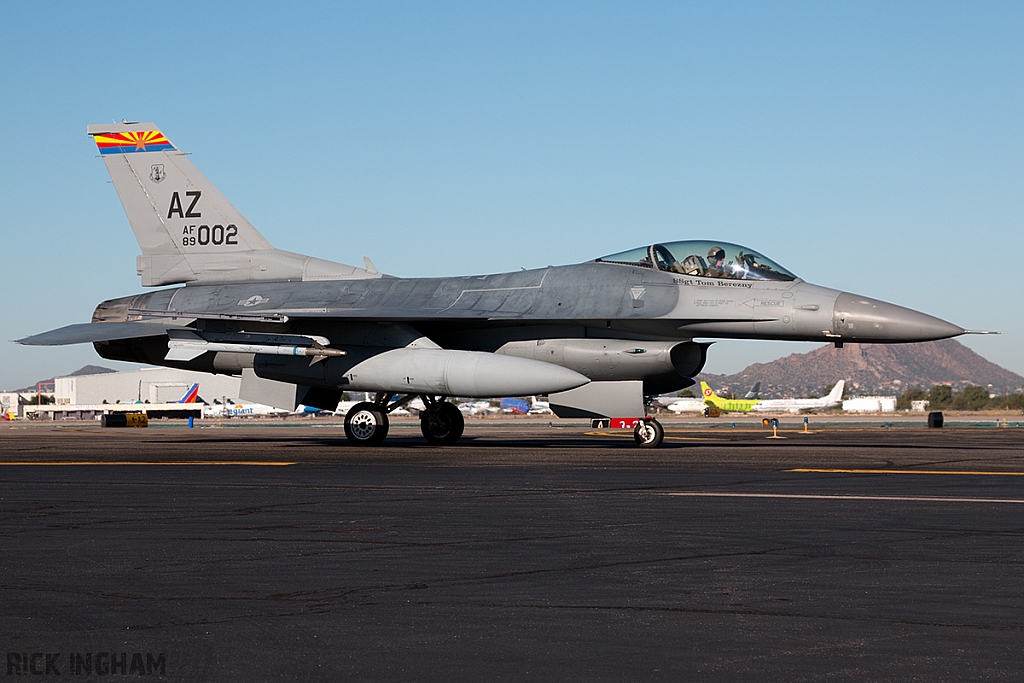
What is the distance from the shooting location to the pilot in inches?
768

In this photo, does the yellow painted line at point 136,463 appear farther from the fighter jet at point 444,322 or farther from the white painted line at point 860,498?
the white painted line at point 860,498

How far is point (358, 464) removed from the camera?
15.7m

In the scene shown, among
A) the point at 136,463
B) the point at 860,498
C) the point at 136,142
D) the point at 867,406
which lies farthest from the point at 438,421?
the point at 867,406

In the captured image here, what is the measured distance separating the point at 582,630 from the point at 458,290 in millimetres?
17232

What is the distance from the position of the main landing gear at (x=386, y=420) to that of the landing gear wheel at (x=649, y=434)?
13.0 feet

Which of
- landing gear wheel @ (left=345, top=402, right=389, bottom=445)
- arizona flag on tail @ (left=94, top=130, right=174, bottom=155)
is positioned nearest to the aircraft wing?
landing gear wheel @ (left=345, top=402, right=389, bottom=445)

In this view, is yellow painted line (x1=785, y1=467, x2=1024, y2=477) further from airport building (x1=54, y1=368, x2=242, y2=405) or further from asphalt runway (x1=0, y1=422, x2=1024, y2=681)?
airport building (x1=54, y1=368, x2=242, y2=405)

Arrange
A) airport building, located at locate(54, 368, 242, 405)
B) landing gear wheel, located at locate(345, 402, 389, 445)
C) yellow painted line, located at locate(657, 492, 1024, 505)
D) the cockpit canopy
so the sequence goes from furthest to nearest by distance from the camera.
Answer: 1. airport building, located at locate(54, 368, 242, 405)
2. landing gear wheel, located at locate(345, 402, 389, 445)
3. the cockpit canopy
4. yellow painted line, located at locate(657, 492, 1024, 505)

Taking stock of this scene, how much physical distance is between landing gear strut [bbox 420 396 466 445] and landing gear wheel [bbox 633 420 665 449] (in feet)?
13.7

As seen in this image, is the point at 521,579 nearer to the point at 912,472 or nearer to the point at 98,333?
the point at 912,472

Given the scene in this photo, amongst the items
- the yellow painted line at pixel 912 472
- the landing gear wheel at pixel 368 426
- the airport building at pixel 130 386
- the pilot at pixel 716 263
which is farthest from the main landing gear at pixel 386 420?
the airport building at pixel 130 386

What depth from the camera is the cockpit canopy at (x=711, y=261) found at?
1934 centimetres

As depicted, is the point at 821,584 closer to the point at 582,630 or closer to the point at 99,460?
the point at 582,630

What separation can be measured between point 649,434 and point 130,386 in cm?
11350
